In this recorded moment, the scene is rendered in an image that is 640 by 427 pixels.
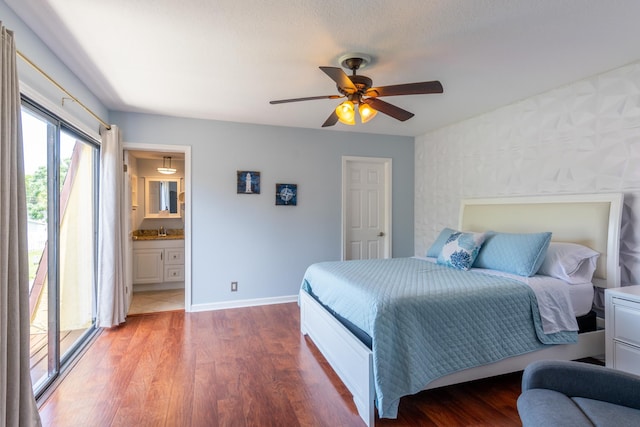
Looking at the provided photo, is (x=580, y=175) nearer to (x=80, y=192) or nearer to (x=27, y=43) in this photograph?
(x=27, y=43)

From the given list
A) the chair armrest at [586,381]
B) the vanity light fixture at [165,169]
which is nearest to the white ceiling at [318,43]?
the chair armrest at [586,381]

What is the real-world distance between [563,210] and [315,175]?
2.80 m

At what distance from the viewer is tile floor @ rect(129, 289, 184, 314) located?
13.3ft

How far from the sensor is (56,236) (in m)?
2.44

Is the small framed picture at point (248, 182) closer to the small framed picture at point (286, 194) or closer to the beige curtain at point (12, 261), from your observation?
the small framed picture at point (286, 194)

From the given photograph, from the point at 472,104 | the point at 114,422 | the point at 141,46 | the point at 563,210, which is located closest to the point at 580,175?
the point at 563,210

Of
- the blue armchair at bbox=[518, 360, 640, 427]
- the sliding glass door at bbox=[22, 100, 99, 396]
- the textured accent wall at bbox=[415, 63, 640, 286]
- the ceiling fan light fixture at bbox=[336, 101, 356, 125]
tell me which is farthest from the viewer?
the textured accent wall at bbox=[415, 63, 640, 286]

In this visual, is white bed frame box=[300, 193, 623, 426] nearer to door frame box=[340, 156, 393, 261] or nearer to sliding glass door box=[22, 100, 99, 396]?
door frame box=[340, 156, 393, 261]

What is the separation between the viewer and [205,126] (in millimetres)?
3980

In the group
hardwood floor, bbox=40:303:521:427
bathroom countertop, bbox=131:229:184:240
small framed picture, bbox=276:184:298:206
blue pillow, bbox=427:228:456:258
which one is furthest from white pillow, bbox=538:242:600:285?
bathroom countertop, bbox=131:229:184:240

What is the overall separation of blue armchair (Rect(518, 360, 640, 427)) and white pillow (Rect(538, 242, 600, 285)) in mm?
1376

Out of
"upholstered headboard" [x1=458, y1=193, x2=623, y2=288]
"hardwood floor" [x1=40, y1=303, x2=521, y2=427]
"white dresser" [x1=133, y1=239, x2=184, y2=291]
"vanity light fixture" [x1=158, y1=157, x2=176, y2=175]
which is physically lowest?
"hardwood floor" [x1=40, y1=303, x2=521, y2=427]

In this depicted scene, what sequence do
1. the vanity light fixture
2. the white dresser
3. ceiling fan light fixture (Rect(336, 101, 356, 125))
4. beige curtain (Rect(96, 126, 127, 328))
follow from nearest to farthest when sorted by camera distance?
ceiling fan light fixture (Rect(336, 101, 356, 125)), beige curtain (Rect(96, 126, 127, 328)), the white dresser, the vanity light fixture

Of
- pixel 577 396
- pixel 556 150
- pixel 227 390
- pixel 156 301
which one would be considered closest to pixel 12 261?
pixel 227 390
